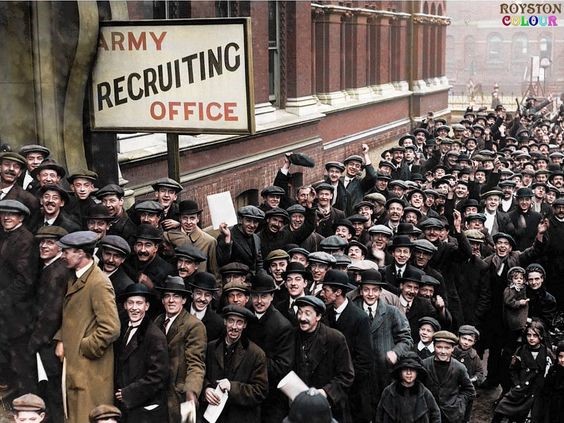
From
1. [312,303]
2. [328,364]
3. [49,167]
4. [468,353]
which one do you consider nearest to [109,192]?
[49,167]

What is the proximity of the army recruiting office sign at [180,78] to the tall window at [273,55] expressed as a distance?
397 inches

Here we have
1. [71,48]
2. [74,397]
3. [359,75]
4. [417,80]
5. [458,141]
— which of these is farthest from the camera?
[417,80]

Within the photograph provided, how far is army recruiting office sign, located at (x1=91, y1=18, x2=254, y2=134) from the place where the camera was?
25.2ft

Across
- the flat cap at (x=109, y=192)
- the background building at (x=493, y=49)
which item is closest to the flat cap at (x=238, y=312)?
the flat cap at (x=109, y=192)

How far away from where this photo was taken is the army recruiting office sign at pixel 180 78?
7676 mm

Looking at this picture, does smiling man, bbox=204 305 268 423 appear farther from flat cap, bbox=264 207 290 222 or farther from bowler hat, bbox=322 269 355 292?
flat cap, bbox=264 207 290 222

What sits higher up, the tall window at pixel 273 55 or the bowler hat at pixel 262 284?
the tall window at pixel 273 55

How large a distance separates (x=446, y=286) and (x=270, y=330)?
141 inches

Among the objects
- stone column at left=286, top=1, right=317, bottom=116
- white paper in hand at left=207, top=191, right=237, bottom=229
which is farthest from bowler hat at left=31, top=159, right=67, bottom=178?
stone column at left=286, top=1, right=317, bottom=116

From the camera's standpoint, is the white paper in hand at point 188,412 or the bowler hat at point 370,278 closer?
the white paper in hand at point 188,412

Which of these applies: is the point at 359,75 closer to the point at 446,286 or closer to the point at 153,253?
the point at 446,286

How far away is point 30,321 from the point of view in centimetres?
696

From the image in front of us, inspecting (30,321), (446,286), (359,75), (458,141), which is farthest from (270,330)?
(359,75)

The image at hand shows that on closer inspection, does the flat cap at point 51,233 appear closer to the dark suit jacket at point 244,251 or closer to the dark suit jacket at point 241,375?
the dark suit jacket at point 241,375
